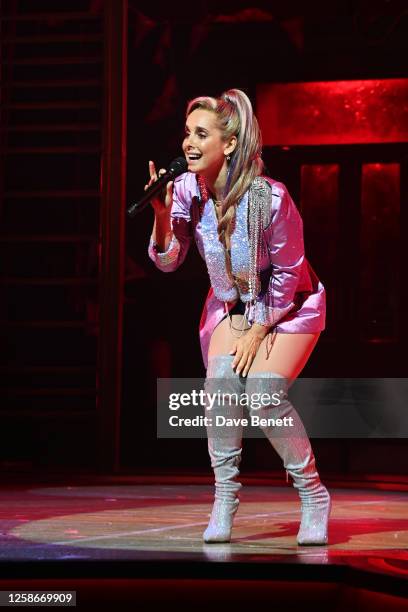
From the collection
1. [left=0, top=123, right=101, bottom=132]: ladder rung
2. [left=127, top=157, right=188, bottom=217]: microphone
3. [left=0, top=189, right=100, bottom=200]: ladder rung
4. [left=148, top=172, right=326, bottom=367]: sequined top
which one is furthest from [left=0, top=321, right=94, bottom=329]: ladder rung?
[left=127, top=157, right=188, bottom=217]: microphone

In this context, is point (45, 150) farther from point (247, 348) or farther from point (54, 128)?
point (247, 348)

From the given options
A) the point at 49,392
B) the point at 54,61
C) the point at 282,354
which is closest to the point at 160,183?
the point at 282,354

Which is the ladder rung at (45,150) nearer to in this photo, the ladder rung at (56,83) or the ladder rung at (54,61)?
the ladder rung at (56,83)

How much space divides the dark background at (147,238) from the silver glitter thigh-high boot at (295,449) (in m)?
2.74

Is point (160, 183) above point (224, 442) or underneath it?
above

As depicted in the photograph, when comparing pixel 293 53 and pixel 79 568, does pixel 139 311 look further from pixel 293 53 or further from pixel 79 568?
pixel 79 568

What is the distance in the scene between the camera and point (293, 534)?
3654 millimetres

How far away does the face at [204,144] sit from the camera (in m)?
3.46

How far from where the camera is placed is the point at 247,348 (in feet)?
11.2

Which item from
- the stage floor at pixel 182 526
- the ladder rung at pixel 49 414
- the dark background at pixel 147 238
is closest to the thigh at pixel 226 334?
the stage floor at pixel 182 526

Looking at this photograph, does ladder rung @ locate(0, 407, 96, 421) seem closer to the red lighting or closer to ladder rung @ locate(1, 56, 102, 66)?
the red lighting

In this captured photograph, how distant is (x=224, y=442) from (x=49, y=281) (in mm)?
3078

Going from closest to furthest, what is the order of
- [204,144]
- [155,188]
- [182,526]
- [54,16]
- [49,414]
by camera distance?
[155,188]
[204,144]
[182,526]
[49,414]
[54,16]

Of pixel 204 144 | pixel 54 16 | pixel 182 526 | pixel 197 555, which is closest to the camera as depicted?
pixel 197 555
